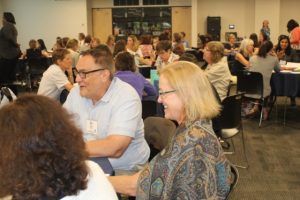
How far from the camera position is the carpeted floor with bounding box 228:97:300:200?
3922mm

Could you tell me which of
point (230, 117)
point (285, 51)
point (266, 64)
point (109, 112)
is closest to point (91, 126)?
point (109, 112)

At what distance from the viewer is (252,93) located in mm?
6164

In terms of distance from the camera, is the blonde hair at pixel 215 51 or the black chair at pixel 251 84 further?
the black chair at pixel 251 84

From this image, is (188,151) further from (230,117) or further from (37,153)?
(230,117)

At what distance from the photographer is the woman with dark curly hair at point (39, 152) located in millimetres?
1182

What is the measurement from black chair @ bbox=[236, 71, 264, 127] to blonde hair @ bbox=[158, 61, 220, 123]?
4.31 m

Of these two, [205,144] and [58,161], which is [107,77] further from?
[58,161]

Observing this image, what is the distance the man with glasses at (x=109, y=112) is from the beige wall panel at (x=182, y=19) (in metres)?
13.0

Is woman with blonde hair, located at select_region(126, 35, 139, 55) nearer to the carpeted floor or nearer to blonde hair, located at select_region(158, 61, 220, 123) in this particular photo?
the carpeted floor

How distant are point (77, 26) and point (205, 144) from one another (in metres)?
14.2

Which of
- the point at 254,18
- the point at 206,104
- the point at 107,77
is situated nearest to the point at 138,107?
the point at 107,77

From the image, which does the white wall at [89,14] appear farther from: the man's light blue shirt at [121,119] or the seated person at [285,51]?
the man's light blue shirt at [121,119]

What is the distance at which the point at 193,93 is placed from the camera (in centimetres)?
185

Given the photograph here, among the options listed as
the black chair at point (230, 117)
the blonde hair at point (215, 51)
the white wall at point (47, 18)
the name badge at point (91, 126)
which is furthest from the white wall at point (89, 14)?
the name badge at point (91, 126)
